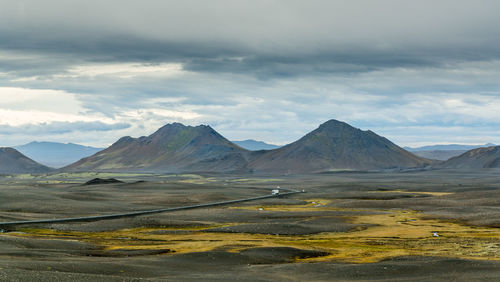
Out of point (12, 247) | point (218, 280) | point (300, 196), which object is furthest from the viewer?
point (300, 196)

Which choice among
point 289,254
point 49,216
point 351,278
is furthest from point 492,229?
point 49,216

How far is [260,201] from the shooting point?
140625mm

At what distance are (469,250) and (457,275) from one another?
15981 mm

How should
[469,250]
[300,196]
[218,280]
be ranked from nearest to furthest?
[218,280] < [469,250] < [300,196]

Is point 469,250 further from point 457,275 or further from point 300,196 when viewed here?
point 300,196

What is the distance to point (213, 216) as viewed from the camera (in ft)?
333

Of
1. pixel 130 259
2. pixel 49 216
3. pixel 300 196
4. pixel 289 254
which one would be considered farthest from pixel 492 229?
pixel 300 196

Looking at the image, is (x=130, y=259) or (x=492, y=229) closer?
(x=130, y=259)

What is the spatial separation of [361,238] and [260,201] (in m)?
68.4

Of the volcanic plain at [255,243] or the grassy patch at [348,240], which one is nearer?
the volcanic plain at [255,243]

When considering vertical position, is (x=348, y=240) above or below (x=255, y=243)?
below

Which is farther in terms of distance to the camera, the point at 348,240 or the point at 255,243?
the point at 348,240

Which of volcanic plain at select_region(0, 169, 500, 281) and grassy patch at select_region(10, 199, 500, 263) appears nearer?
volcanic plain at select_region(0, 169, 500, 281)

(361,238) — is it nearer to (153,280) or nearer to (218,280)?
(218,280)
